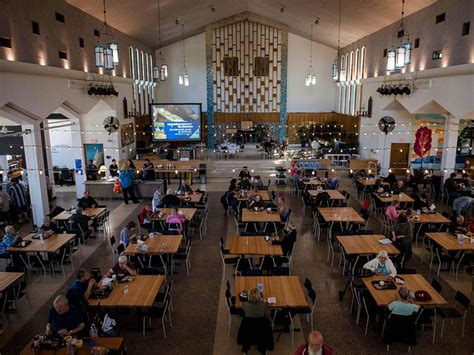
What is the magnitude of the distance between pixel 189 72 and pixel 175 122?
6.28 metres

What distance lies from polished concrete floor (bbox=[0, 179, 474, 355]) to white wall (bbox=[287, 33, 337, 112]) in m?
18.4

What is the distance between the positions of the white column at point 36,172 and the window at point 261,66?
17580 millimetres

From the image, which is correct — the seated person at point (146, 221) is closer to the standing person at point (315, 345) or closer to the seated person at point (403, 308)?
the standing person at point (315, 345)

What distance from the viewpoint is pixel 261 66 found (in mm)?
27203

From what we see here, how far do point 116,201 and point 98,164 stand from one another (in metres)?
2.71

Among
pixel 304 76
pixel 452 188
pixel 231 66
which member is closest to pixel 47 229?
pixel 452 188

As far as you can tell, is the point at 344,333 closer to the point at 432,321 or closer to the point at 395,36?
the point at 432,321

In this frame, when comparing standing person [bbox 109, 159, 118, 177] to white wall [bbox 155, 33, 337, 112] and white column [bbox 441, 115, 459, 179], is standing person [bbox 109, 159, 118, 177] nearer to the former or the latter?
white wall [bbox 155, 33, 337, 112]

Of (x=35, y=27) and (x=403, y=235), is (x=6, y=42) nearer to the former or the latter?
(x=35, y=27)

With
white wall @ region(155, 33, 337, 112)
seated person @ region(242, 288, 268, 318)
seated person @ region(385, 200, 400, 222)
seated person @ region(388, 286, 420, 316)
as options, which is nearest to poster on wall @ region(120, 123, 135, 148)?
white wall @ region(155, 33, 337, 112)

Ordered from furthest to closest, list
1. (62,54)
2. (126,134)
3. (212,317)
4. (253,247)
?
(126,134)
(62,54)
(253,247)
(212,317)

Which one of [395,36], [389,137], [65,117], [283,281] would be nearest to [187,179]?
[65,117]

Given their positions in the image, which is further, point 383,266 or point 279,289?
point 383,266

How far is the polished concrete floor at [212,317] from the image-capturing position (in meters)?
6.79
